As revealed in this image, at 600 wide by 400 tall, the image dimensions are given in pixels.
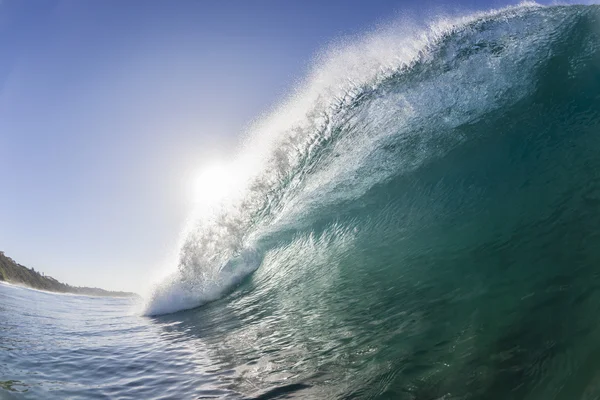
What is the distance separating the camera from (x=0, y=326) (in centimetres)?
855

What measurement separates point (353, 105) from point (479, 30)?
7.17 meters

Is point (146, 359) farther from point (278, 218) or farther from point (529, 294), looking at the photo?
point (278, 218)

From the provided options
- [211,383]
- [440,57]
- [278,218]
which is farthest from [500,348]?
[440,57]

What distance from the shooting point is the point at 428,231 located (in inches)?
283

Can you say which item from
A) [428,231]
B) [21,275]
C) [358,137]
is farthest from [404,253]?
[21,275]

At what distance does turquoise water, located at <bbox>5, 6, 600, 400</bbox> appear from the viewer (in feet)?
11.7

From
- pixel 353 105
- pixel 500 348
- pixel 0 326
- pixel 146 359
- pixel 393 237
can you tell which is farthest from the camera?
pixel 353 105

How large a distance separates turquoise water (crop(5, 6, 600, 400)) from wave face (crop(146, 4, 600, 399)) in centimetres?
4

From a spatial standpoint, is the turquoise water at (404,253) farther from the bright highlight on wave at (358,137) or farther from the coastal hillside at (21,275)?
the coastal hillside at (21,275)

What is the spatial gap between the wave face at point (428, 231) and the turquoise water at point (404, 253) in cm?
4

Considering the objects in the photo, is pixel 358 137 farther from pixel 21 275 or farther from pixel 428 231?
pixel 21 275

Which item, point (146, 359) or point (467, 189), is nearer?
point (146, 359)

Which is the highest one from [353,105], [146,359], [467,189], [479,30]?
[479,30]

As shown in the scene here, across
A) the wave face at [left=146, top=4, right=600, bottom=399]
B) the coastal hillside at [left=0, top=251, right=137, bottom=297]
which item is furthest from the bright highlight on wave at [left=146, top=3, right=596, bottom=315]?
the coastal hillside at [left=0, top=251, right=137, bottom=297]
